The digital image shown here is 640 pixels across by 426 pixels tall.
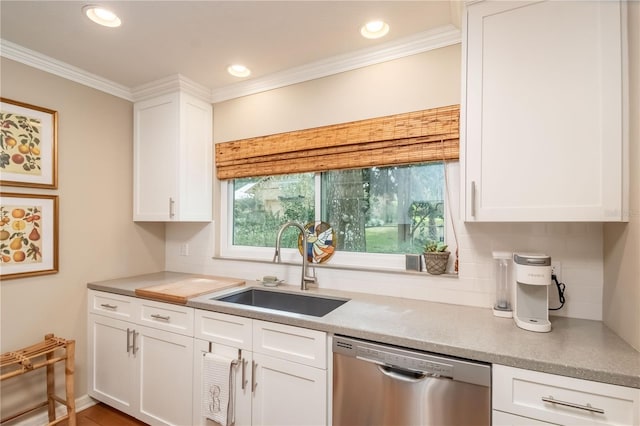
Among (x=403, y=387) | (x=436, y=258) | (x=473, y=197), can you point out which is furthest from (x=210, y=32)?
(x=403, y=387)

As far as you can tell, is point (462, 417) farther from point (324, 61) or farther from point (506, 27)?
point (324, 61)

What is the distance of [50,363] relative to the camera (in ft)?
6.28

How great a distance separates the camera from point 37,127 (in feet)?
6.75

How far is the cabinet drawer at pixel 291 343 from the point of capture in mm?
1455

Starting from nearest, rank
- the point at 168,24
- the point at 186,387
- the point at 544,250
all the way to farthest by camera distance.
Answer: the point at 544,250, the point at 168,24, the point at 186,387

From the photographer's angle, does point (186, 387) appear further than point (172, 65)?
No

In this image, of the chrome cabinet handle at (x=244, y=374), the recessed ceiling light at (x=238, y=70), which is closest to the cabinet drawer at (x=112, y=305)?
the chrome cabinet handle at (x=244, y=374)

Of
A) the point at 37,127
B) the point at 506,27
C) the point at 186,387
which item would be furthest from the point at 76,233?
the point at 506,27

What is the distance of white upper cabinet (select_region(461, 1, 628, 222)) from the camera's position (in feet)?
4.05

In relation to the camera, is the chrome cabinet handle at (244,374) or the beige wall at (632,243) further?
the chrome cabinet handle at (244,374)

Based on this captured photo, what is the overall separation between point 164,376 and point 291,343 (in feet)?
3.25

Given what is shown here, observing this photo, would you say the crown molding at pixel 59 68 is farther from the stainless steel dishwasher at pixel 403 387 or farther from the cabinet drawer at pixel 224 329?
the stainless steel dishwasher at pixel 403 387

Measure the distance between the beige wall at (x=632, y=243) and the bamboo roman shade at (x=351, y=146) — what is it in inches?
27.7

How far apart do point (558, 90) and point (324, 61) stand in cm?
137
